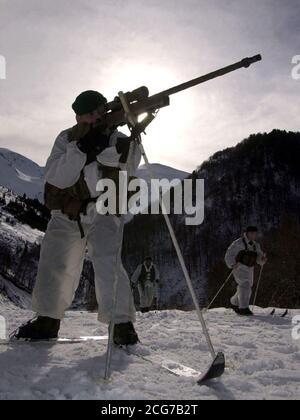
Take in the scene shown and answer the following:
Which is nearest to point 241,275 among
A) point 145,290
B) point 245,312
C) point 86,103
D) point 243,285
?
point 243,285

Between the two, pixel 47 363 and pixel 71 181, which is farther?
pixel 71 181

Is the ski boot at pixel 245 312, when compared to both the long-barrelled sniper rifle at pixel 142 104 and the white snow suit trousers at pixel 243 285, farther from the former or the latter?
the long-barrelled sniper rifle at pixel 142 104

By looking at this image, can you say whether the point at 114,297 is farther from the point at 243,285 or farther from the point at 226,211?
the point at 226,211

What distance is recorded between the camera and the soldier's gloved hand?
12.8 feet

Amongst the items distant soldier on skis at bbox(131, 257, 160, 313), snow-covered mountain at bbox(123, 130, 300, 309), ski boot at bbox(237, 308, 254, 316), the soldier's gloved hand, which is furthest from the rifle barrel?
snow-covered mountain at bbox(123, 130, 300, 309)

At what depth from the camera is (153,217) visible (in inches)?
5738

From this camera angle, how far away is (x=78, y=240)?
452cm

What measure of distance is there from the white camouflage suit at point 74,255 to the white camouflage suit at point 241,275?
21.1ft

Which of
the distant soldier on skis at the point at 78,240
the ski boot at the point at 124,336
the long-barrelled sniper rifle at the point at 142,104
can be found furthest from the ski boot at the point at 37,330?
the long-barrelled sniper rifle at the point at 142,104

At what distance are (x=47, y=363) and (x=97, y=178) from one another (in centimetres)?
166

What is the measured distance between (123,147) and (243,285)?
7.43m

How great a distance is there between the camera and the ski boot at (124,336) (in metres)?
4.25
